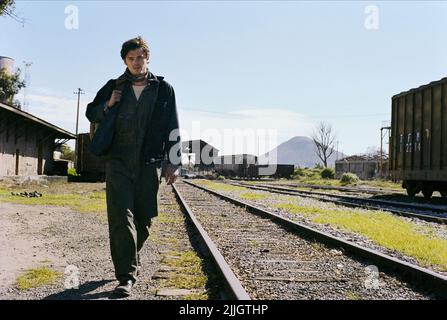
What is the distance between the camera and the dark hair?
13.3ft

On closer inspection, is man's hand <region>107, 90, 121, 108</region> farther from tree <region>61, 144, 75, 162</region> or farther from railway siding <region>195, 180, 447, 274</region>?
tree <region>61, 144, 75, 162</region>

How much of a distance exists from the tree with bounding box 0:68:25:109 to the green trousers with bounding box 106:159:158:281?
55.5 meters

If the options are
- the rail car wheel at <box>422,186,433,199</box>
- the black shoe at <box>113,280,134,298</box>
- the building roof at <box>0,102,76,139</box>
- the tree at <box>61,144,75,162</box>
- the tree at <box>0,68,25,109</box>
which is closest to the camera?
the black shoe at <box>113,280,134,298</box>

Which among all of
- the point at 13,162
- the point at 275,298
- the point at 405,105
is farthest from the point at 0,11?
the point at 275,298

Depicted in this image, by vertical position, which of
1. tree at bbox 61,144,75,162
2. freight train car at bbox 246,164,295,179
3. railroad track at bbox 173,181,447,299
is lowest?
railroad track at bbox 173,181,447,299

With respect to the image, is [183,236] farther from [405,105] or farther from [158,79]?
[405,105]

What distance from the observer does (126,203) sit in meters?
4.05

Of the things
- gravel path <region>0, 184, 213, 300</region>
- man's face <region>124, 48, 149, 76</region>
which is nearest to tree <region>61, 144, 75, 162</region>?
gravel path <region>0, 184, 213, 300</region>

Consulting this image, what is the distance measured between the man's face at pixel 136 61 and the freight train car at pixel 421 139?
1226 cm

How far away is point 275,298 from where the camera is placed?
3.86 meters

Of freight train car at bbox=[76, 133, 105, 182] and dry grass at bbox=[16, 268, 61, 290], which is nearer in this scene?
dry grass at bbox=[16, 268, 61, 290]

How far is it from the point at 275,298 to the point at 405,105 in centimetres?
1551

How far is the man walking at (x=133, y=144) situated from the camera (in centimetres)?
403

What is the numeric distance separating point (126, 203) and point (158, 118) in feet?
2.50
